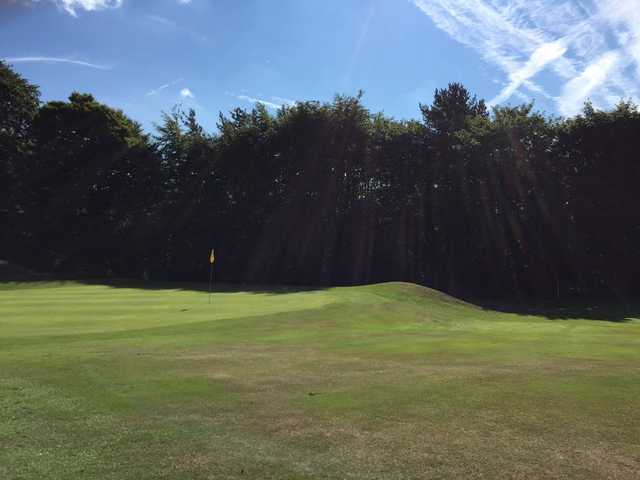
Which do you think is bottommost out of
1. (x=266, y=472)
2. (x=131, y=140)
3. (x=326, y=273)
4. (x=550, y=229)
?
(x=266, y=472)

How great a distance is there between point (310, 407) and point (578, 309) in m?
32.4

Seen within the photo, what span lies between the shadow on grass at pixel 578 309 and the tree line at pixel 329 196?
3.27 meters

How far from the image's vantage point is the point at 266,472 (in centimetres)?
461

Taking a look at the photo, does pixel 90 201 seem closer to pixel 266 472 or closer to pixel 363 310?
pixel 363 310

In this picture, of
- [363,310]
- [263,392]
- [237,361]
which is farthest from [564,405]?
[363,310]

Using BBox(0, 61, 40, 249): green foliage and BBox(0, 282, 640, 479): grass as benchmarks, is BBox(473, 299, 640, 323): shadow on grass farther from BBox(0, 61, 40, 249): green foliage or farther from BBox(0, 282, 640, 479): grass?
BBox(0, 61, 40, 249): green foliage

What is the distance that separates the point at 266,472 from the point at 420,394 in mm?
3291

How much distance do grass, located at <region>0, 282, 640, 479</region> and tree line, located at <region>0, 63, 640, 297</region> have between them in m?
28.6

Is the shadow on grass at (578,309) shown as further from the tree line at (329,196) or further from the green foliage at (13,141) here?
the green foliage at (13,141)

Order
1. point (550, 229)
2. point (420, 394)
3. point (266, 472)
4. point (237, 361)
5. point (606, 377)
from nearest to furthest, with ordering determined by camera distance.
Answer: point (266, 472), point (420, 394), point (606, 377), point (237, 361), point (550, 229)

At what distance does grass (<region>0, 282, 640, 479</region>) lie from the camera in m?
4.81

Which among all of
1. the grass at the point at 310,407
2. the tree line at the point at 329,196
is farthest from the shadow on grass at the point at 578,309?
the grass at the point at 310,407

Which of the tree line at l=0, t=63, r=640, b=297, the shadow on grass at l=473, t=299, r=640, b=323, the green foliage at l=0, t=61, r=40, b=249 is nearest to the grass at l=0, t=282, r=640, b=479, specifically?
the shadow on grass at l=473, t=299, r=640, b=323

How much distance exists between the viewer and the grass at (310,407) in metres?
4.81
